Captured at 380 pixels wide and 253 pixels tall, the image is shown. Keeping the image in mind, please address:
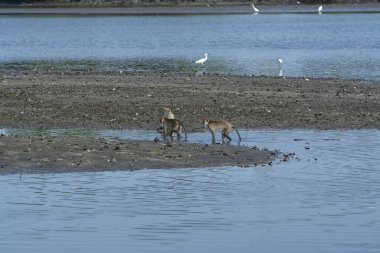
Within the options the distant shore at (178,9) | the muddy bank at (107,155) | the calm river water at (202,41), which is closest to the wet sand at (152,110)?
the muddy bank at (107,155)

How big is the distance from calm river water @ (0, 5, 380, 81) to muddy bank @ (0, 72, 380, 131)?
18.3 feet

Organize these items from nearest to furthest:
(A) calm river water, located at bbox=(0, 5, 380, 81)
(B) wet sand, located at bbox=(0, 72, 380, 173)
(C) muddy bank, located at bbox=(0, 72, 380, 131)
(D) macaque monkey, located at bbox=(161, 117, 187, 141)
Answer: (B) wet sand, located at bbox=(0, 72, 380, 173), (D) macaque monkey, located at bbox=(161, 117, 187, 141), (C) muddy bank, located at bbox=(0, 72, 380, 131), (A) calm river water, located at bbox=(0, 5, 380, 81)

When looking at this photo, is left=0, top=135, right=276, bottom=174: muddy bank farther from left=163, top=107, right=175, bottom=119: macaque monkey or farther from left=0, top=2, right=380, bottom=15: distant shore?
left=0, top=2, right=380, bottom=15: distant shore

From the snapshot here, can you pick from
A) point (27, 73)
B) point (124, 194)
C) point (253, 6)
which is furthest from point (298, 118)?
point (253, 6)

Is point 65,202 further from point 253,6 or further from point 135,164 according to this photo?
point 253,6

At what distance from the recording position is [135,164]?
668 inches

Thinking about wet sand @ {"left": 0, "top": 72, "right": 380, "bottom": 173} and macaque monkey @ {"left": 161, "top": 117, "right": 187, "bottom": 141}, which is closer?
wet sand @ {"left": 0, "top": 72, "right": 380, "bottom": 173}

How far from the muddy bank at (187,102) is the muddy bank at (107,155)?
103 inches

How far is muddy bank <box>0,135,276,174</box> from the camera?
16797mm

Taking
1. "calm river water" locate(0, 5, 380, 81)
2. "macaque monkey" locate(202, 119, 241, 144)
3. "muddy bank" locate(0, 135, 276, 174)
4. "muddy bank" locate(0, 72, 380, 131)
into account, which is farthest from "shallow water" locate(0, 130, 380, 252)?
"calm river water" locate(0, 5, 380, 81)

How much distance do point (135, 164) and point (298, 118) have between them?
5.78 metres

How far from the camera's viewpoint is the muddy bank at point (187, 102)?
2153 centimetres

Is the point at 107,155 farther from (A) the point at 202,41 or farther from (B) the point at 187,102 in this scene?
(A) the point at 202,41

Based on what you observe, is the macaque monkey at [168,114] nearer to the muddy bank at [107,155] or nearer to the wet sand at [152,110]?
the wet sand at [152,110]
